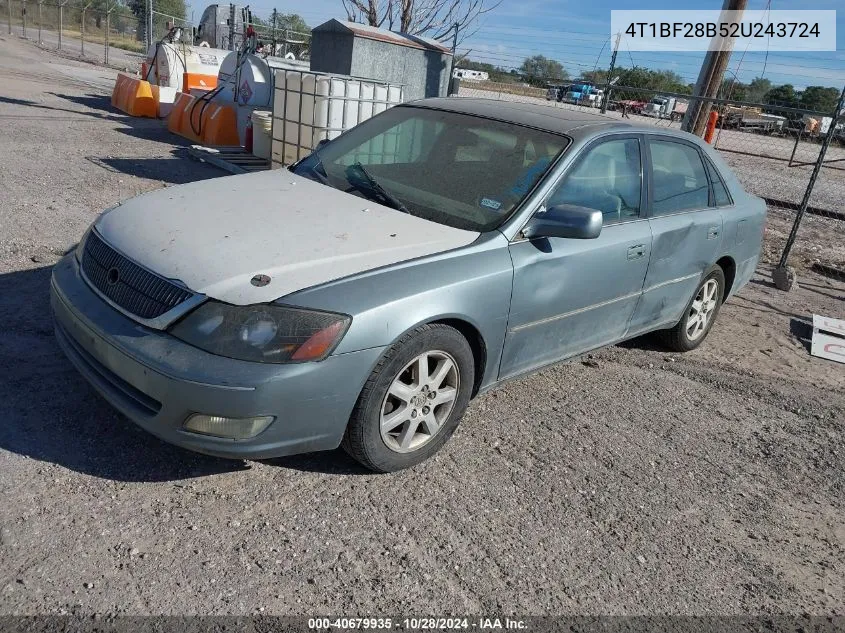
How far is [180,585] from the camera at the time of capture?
2475 millimetres

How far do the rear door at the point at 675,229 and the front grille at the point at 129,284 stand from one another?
2.85 m

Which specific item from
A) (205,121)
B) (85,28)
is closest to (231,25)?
(205,121)

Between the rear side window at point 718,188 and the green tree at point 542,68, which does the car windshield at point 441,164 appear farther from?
the green tree at point 542,68

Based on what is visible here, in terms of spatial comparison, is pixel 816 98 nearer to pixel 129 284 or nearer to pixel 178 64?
pixel 178 64

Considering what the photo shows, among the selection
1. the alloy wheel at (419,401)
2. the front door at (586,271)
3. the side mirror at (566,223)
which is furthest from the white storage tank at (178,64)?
the alloy wheel at (419,401)

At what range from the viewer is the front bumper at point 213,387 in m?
2.68

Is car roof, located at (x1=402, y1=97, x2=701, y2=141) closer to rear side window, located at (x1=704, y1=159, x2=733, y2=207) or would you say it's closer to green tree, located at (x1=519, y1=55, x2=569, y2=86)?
rear side window, located at (x1=704, y1=159, x2=733, y2=207)

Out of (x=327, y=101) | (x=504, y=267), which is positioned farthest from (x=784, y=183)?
(x=504, y=267)

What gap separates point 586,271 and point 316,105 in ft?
19.3

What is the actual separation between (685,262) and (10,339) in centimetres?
417

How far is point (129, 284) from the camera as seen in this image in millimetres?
3000

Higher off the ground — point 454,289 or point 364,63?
point 364,63

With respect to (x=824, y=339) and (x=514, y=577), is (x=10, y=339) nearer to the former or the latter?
(x=514, y=577)

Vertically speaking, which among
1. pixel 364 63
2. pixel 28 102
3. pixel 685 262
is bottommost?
pixel 28 102
